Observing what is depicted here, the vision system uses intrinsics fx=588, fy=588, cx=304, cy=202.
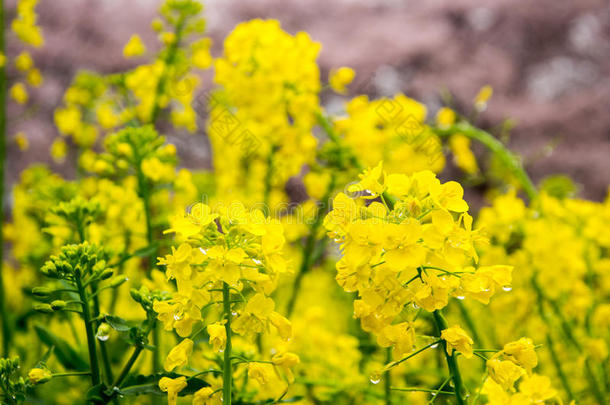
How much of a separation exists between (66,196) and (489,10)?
10.4 ft

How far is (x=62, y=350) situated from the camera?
87 centimetres

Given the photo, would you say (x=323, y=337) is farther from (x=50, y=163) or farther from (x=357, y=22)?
(x=357, y=22)

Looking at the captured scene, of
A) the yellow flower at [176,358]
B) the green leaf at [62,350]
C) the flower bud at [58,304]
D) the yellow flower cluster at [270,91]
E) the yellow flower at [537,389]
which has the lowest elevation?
the yellow flower at [537,389]

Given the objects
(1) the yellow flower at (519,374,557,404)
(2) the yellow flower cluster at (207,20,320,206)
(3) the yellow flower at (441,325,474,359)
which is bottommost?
(1) the yellow flower at (519,374,557,404)

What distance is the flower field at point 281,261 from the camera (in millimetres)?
634

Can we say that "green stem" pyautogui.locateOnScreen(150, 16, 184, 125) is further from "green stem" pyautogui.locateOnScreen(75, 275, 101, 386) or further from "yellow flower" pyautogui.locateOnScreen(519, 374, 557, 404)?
"yellow flower" pyautogui.locateOnScreen(519, 374, 557, 404)

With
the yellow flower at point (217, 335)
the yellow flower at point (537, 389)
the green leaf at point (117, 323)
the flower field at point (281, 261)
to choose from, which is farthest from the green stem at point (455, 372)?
the green leaf at point (117, 323)

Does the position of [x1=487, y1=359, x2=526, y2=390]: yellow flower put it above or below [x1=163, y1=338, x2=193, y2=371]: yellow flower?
below

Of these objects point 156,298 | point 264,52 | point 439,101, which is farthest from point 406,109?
point 439,101

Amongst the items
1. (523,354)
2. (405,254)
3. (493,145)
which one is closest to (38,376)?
(405,254)

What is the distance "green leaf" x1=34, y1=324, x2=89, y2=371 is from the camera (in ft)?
2.80

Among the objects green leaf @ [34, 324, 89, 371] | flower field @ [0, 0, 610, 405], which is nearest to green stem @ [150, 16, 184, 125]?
flower field @ [0, 0, 610, 405]

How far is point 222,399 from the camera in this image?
687mm

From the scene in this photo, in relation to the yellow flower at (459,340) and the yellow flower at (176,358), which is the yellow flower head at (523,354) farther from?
the yellow flower at (176,358)
